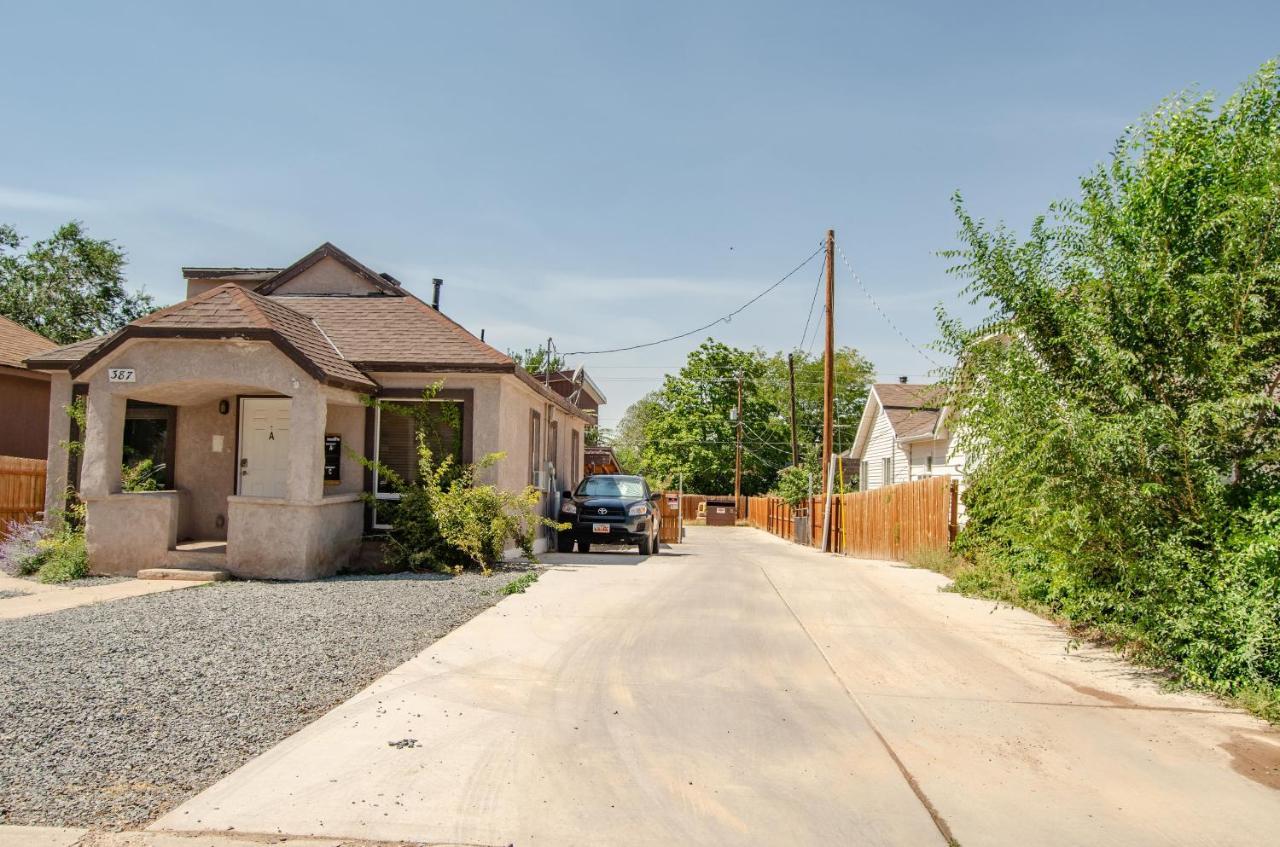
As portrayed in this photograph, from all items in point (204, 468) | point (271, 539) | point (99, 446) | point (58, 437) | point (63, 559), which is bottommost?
point (63, 559)

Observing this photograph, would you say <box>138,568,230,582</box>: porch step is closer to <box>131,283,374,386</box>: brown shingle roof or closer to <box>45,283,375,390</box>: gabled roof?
<box>45,283,375,390</box>: gabled roof

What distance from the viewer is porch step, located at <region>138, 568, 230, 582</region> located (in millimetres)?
11055

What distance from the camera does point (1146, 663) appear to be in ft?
23.5

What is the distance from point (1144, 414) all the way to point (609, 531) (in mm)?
11621

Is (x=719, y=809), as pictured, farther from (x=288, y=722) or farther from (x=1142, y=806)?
(x=288, y=722)

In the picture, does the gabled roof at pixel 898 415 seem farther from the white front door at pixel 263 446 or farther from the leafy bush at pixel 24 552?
the leafy bush at pixel 24 552

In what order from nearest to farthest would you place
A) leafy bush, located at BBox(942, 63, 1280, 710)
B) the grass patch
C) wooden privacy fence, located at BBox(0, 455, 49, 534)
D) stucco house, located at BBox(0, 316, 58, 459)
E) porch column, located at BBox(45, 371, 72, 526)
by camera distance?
1. leafy bush, located at BBox(942, 63, 1280, 710)
2. the grass patch
3. porch column, located at BBox(45, 371, 72, 526)
4. wooden privacy fence, located at BBox(0, 455, 49, 534)
5. stucco house, located at BBox(0, 316, 58, 459)

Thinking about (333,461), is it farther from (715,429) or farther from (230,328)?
(715,429)

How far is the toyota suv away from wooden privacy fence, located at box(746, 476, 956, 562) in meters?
5.06

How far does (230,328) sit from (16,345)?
→ 34.8 ft

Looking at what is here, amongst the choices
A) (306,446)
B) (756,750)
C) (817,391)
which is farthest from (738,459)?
(756,750)

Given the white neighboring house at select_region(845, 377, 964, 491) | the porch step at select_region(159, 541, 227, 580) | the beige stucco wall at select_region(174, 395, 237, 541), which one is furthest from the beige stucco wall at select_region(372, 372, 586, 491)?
the white neighboring house at select_region(845, 377, 964, 491)

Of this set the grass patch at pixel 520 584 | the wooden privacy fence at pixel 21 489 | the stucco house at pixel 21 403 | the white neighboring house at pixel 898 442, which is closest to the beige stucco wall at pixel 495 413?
the grass patch at pixel 520 584

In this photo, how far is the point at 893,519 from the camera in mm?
17594
